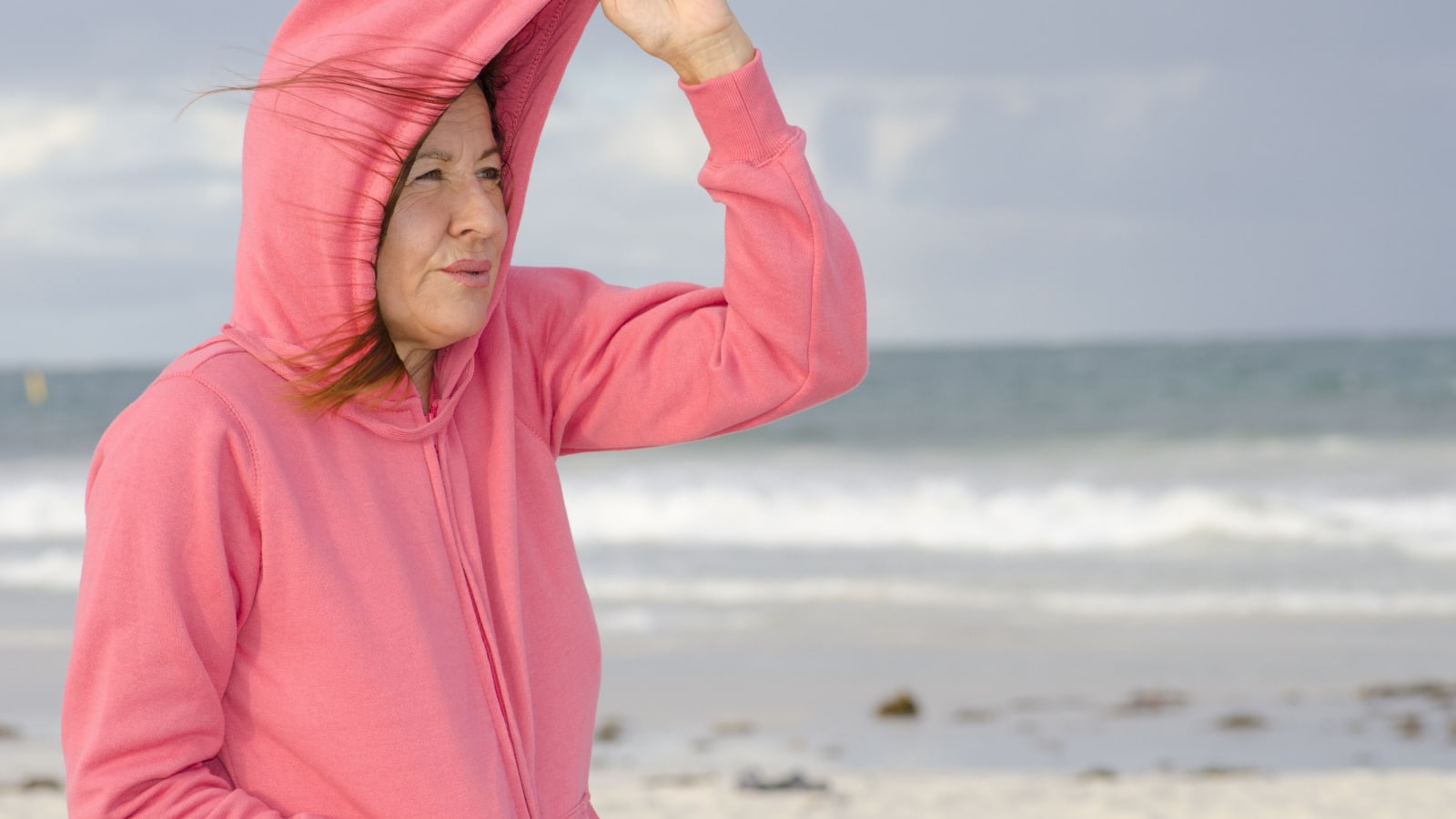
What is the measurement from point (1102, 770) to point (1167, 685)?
1.33 metres

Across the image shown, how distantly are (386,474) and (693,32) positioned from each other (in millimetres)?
624

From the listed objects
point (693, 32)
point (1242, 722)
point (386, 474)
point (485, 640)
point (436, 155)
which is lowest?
point (1242, 722)

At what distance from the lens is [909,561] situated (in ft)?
33.5

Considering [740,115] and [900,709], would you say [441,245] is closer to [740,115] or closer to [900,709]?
[740,115]

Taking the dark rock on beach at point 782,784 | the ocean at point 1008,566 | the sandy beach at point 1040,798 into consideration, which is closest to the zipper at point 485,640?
the sandy beach at point 1040,798

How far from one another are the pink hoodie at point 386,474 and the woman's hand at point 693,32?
37mm

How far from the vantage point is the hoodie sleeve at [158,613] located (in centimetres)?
138

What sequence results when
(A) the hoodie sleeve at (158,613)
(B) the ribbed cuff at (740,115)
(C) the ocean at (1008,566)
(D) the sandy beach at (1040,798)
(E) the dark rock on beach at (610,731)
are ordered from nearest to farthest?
(A) the hoodie sleeve at (158,613) → (B) the ribbed cuff at (740,115) → (D) the sandy beach at (1040,798) → (E) the dark rock on beach at (610,731) → (C) the ocean at (1008,566)

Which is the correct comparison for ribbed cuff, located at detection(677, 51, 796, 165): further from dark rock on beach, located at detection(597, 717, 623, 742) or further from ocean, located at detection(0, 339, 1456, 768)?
dark rock on beach, located at detection(597, 717, 623, 742)

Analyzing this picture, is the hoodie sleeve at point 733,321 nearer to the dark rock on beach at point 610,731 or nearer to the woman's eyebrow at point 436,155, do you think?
the woman's eyebrow at point 436,155

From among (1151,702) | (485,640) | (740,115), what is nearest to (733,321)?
(740,115)

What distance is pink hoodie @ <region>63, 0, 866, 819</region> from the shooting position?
4.60ft

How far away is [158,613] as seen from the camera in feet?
4.52

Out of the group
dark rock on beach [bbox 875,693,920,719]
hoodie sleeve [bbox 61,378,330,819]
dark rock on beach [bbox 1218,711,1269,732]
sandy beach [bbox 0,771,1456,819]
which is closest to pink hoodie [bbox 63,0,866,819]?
hoodie sleeve [bbox 61,378,330,819]
